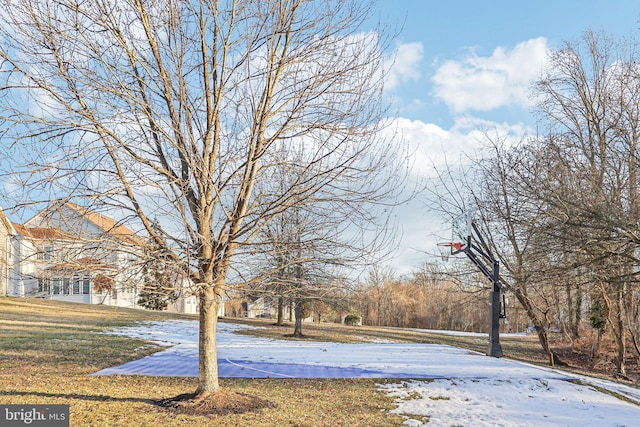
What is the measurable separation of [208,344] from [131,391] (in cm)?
196

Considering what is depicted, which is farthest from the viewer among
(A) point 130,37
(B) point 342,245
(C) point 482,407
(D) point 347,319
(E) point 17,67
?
(D) point 347,319

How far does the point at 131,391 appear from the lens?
7.68m

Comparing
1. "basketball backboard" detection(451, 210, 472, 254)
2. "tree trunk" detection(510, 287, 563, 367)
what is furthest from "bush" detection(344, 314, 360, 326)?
"basketball backboard" detection(451, 210, 472, 254)

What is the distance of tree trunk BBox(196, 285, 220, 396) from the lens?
656cm

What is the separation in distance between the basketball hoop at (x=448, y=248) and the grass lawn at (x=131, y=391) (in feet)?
18.9

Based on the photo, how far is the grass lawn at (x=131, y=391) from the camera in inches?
246

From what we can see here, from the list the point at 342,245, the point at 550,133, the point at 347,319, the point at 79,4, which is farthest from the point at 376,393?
the point at 347,319

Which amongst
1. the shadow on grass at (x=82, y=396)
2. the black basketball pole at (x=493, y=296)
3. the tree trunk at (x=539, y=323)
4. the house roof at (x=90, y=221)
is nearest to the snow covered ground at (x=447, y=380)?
the black basketball pole at (x=493, y=296)

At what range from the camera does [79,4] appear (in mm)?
5996

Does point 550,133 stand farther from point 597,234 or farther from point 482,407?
point 482,407

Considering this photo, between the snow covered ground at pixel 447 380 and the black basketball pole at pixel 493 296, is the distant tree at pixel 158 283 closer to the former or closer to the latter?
the snow covered ground at pixel 447 380

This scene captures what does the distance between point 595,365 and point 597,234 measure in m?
10.6

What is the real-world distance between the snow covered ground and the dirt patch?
2078mm

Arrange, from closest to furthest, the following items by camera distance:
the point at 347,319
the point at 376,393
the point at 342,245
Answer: the point at 342,245 → the point at 376,393 → the point at 347,319
